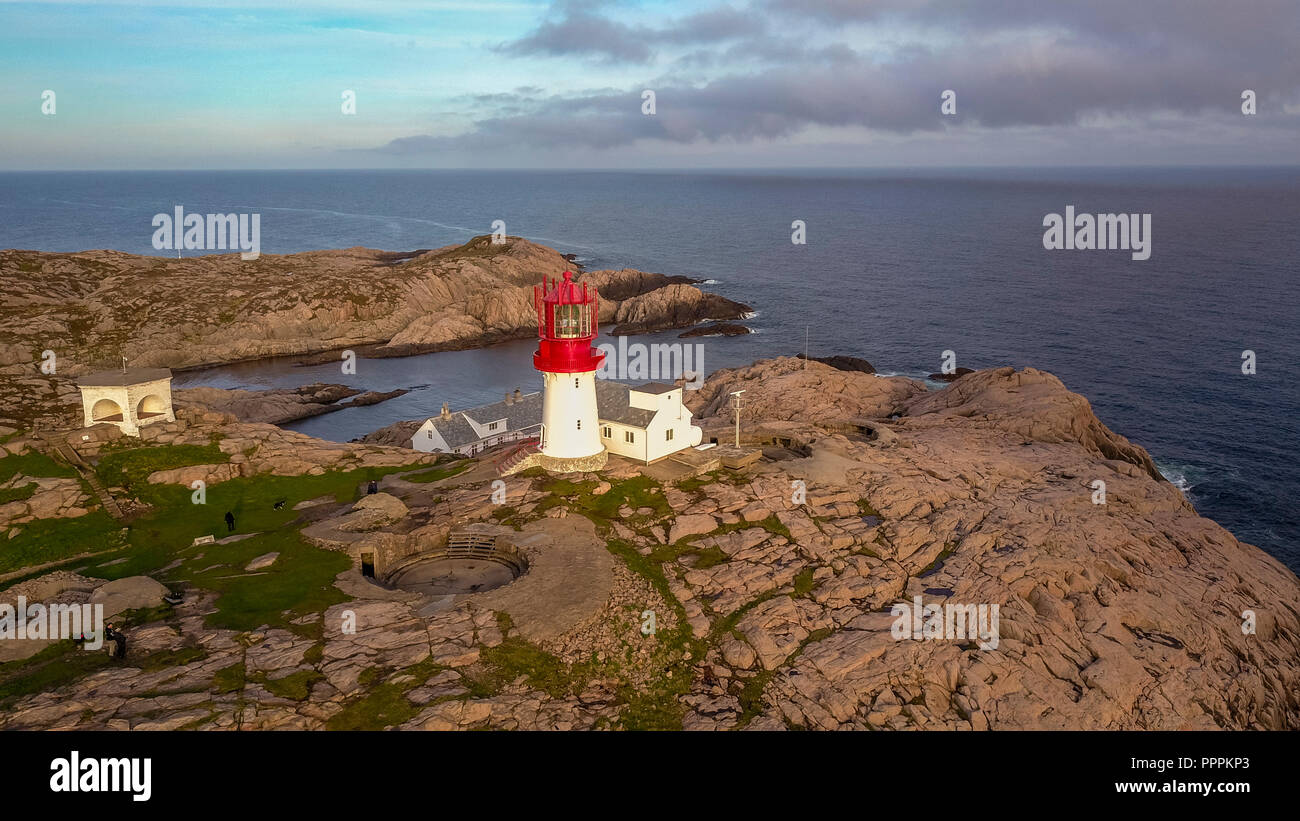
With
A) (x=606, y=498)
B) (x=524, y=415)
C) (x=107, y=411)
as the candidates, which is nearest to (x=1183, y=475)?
(x=606, y=498)

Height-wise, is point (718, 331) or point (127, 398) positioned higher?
point (718, 331)

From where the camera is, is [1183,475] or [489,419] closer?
[489,419]

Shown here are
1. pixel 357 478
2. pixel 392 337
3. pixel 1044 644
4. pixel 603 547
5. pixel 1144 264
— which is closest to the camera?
pixel 1044 644

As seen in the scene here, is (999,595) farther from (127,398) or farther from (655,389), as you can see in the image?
(127,398)

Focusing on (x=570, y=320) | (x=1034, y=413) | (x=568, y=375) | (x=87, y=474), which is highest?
(x=570, y=320)

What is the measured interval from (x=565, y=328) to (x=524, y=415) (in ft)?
72.1

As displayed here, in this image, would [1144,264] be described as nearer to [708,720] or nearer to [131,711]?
[708,720]

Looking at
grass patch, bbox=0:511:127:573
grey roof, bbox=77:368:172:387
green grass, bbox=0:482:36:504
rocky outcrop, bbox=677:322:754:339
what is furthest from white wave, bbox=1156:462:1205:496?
green grass, bbox=0:482:36:504

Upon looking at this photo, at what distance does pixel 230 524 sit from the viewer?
3509 cm

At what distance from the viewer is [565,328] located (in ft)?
124

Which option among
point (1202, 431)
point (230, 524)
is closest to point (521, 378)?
point (230, 524)

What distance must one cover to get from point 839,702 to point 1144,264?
474 ft

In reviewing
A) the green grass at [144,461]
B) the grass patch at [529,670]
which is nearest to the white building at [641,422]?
the grass patch at [529,670]
